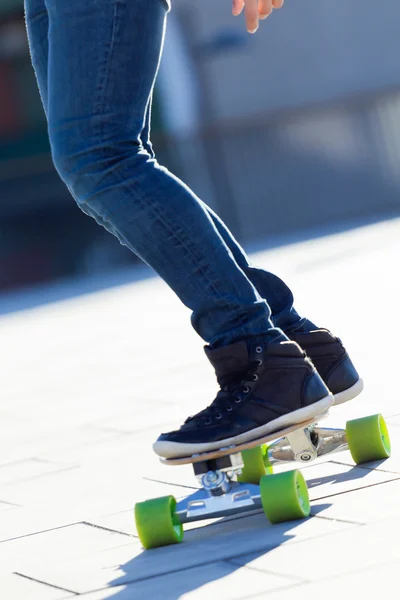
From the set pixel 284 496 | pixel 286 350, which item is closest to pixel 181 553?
pixel 284 496

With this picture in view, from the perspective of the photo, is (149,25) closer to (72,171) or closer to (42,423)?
(72,171)

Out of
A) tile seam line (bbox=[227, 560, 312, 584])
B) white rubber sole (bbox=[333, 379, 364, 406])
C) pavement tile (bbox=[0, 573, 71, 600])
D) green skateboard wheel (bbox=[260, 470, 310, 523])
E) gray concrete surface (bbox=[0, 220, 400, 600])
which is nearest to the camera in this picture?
tile seam line (bbox=[227, 560, 312, 584])

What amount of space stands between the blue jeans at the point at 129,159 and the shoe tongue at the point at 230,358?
0.02m

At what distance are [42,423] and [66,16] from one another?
84.9 inches

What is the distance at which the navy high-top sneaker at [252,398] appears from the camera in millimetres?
2338

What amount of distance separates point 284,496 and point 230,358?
1.02 ft

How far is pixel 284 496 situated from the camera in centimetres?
219

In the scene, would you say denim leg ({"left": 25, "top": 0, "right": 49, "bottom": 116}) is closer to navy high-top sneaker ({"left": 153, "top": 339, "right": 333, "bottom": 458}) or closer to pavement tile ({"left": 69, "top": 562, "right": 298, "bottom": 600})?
navy high-top sneaker ({"left": 153, "top": 339, "right": 333, "bottom": 458})

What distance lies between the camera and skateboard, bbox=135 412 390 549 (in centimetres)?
222

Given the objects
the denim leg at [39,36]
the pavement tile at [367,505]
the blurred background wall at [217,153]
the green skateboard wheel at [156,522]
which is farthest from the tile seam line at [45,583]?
the blurred background wall at [217,153]

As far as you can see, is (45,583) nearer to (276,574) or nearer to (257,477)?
(276,574)

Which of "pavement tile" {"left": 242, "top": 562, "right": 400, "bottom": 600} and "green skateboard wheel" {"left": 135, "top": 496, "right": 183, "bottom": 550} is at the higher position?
"green skateboard wheel" {"left": 135, "top": 496, "right": 183, "bottom": 550}

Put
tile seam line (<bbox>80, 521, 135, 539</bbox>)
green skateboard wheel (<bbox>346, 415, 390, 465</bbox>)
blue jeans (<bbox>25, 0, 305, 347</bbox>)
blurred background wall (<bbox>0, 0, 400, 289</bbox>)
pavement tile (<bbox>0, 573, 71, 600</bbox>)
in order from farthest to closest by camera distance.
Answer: blurred background wall (<bbox>0, 0, 400, 289</bbox>) < green skateboard wheel (<bbox>346, 415, 390, 465</bbox>) < tile seam line (<bbox>80, 521, 135, 539</bbox>) < blue jeans (<bbox>25, 0, 305, 347</bbox>) < pavement tile (<bbox>0, 573, 71, 600</bbox>)

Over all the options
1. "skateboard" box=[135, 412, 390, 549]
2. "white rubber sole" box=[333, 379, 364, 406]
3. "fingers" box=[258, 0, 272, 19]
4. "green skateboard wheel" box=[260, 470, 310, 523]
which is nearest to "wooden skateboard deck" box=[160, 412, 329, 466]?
"skateboard" box=[135, 412, 390, 549]
